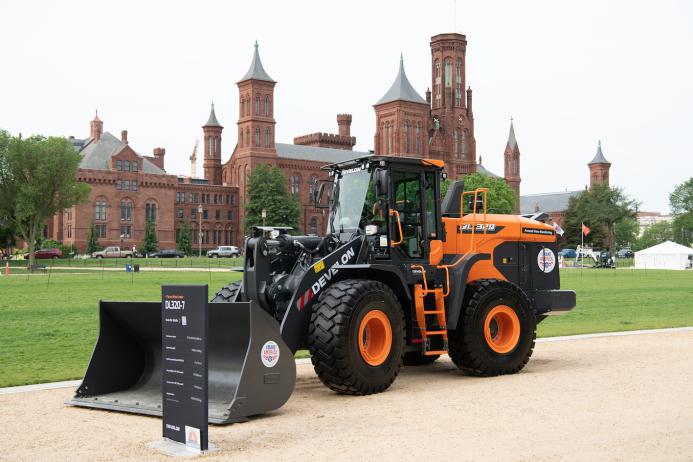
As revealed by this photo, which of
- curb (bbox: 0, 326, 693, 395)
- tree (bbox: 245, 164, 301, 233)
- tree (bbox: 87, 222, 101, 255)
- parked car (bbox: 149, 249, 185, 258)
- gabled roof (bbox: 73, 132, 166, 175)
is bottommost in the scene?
Result: curb (bbox: 0, 326, 693, 395)

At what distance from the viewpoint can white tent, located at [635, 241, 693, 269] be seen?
240ft

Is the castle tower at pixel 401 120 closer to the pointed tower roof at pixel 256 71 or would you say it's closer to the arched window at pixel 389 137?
the arched window at pixel 389 137

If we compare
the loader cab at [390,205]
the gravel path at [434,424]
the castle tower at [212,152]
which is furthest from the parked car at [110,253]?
the gravel path at [434,424]

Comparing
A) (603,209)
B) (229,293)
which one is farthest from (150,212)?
(229,293)

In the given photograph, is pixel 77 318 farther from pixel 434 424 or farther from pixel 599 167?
pixel 599 167

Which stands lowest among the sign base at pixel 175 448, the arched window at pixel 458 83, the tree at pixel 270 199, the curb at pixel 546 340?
the sign base at pixel 175 448

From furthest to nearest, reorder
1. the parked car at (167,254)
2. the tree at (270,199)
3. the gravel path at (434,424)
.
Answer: the tree at (270,199) → the parked car at (167,254) → the gravel path at (434,424)

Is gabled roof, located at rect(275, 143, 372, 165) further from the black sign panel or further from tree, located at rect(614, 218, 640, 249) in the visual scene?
the black sign panel

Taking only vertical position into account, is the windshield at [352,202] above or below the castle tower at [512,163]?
below

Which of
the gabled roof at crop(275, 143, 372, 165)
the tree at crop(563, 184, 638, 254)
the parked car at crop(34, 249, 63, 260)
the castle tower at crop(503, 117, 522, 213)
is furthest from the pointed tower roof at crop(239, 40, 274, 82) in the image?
the castle tower at crop(503, 117, 522, 213)

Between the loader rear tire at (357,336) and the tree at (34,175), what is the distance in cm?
6119

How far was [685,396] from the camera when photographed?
944 centimetres

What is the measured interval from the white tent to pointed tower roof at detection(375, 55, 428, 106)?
57024mm

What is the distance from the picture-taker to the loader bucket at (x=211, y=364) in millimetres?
8352
